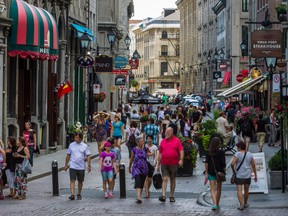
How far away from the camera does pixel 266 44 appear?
33969 millimetres

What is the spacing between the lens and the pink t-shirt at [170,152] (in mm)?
22531

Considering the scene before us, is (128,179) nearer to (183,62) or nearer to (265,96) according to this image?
(265,96)

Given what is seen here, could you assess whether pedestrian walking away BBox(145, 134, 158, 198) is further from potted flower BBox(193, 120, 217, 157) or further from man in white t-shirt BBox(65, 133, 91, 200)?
potted flower BBox(193, 120, 217, 157)

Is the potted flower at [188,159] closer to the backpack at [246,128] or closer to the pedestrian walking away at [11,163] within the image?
the pedestrian walking away at [11,163]

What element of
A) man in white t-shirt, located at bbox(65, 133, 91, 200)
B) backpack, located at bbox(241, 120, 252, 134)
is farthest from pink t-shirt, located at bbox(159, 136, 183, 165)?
backpack, located at bbox(241, 120, 252, 134)

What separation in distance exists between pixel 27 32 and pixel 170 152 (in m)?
12.4

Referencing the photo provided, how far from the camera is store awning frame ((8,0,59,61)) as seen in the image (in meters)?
33.3

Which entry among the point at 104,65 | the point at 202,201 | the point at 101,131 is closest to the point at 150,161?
the point at 202,201

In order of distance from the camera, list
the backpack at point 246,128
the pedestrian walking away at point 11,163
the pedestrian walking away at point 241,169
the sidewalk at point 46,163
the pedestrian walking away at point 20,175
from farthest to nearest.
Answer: the backpack at point 246,128, the sidewalk at point 46,163, the pedestrian walking away at point 11,163, the pedestrian walking away at point 20,175, the pedestrian walking away at point 241,169

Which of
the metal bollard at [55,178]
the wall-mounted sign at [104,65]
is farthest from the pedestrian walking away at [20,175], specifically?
the wall-mounted sign at [104,65]

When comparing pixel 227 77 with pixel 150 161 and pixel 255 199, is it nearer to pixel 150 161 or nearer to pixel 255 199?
pixel 150 161

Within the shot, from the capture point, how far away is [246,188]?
20.8 meters

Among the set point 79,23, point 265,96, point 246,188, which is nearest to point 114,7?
point 265,96

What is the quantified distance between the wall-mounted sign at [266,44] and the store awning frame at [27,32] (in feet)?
23.3
